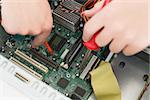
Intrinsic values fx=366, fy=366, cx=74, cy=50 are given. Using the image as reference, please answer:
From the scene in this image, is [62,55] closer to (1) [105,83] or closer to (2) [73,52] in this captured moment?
(2) [73,52]

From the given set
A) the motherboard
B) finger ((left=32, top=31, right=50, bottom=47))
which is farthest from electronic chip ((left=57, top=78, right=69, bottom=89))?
finger ((left=32, top=31, right=50, bottom=47))

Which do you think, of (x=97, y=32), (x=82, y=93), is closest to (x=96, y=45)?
(x=97, y=32)

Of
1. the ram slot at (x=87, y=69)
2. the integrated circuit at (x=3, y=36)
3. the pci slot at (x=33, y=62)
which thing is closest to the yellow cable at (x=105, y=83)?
the ram slot at (x=87, y=69)

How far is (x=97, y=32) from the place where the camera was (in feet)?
3.01

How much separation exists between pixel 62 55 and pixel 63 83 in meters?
0.08

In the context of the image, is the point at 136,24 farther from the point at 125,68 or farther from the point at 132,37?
the point at 125,68

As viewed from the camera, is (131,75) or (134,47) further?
(131,75)

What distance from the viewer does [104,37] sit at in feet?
2.94

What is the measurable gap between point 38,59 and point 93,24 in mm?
203

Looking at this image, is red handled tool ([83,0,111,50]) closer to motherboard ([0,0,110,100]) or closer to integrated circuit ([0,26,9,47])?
motherboard ([0,0,110,100])

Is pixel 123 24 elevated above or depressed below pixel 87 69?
above

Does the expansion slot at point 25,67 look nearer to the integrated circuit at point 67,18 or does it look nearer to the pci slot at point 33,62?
the pci slot at point 33,62

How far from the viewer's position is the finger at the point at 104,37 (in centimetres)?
90

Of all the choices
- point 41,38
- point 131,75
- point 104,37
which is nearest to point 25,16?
point 41,38
